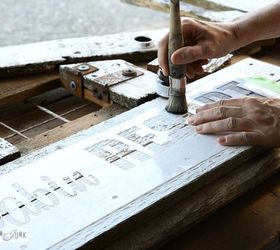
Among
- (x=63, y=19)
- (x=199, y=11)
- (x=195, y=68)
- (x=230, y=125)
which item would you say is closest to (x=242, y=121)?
(x=230, y=125)

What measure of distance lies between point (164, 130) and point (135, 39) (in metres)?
0.57

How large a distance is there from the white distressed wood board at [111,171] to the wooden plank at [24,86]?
32 cm

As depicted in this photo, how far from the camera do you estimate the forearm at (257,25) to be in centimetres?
139

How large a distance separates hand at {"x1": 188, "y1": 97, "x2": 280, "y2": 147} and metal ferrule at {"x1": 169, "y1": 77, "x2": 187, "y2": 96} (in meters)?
0.07

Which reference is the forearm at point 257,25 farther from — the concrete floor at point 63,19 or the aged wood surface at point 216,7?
the concrete floor at point 63,19

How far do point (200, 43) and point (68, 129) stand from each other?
377 millimetres

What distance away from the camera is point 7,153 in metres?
1.09

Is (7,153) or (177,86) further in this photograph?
(177,86)

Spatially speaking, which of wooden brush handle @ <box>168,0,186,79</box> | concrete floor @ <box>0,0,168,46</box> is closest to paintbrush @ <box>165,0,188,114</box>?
wooden brush handle @ <box>168,0,186,79</box>

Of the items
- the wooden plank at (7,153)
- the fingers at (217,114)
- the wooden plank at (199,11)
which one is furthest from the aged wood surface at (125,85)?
the wooden plank at (199,11)

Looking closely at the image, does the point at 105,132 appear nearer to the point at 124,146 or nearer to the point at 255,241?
the point at 124,146

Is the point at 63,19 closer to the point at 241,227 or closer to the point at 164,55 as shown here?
the point at 164,55

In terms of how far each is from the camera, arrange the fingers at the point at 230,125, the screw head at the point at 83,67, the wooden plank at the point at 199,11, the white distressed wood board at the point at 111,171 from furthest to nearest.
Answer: the wooden plank at the point at 199,11
the screw head at the point at 83,67
the fingers at the point at 230,125
the white distressed wood board at the point at 111,171

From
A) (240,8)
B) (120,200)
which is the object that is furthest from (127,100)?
(240,8)
